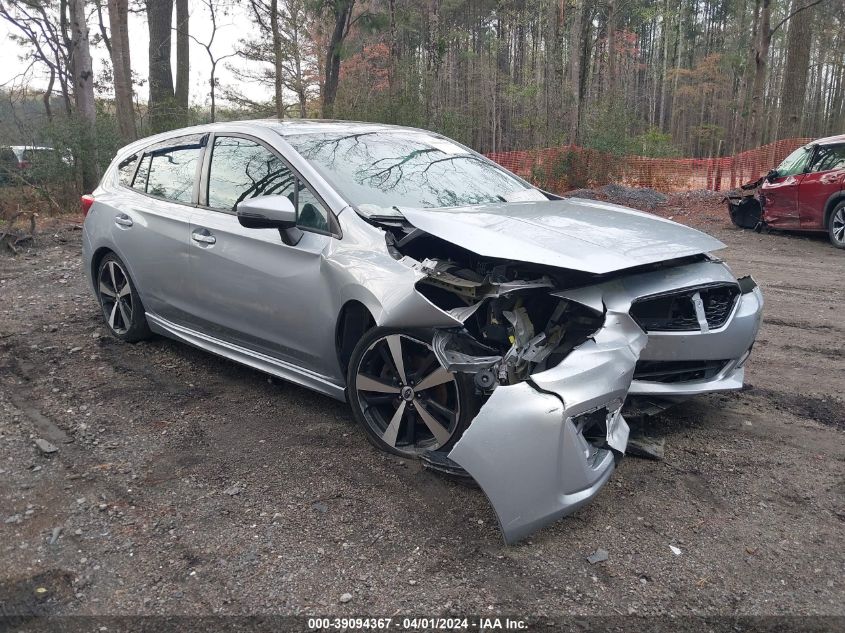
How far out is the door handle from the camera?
14.0 ft

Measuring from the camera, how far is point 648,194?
16.9m

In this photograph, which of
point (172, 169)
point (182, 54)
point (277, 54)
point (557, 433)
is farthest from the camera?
point (277, 54)

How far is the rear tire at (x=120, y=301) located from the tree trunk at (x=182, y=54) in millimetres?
16025

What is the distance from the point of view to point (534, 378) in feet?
8.80

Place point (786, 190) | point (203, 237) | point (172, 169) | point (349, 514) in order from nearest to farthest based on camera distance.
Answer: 1. point (349, 514)
2. point (203, 237)
3. point (172, 169)
4. point (786, 190)

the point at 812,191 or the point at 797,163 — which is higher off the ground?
the point at 797,163

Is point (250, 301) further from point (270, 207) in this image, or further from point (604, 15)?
point (604, 15)

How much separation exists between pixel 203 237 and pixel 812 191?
9.94 meters

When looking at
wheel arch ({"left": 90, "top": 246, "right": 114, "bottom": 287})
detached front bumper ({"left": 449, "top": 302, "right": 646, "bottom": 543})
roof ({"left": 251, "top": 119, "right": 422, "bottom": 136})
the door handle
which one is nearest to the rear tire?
wheel arch ({"left": 90, "top": 246, "right": 114, "bottom": 287})

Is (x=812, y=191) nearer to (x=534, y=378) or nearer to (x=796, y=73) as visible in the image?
(x=796, y=73)

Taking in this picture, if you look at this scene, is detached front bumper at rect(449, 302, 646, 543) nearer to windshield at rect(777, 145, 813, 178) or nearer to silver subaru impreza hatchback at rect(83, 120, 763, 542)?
silver subaru impreza hatchback at rect(83, 120, 763, 542)

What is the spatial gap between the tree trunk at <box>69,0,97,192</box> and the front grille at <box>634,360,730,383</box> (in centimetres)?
1428

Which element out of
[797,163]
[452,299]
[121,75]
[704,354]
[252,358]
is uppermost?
[121,75]

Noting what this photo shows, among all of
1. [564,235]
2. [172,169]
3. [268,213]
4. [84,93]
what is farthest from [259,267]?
[84,93]
